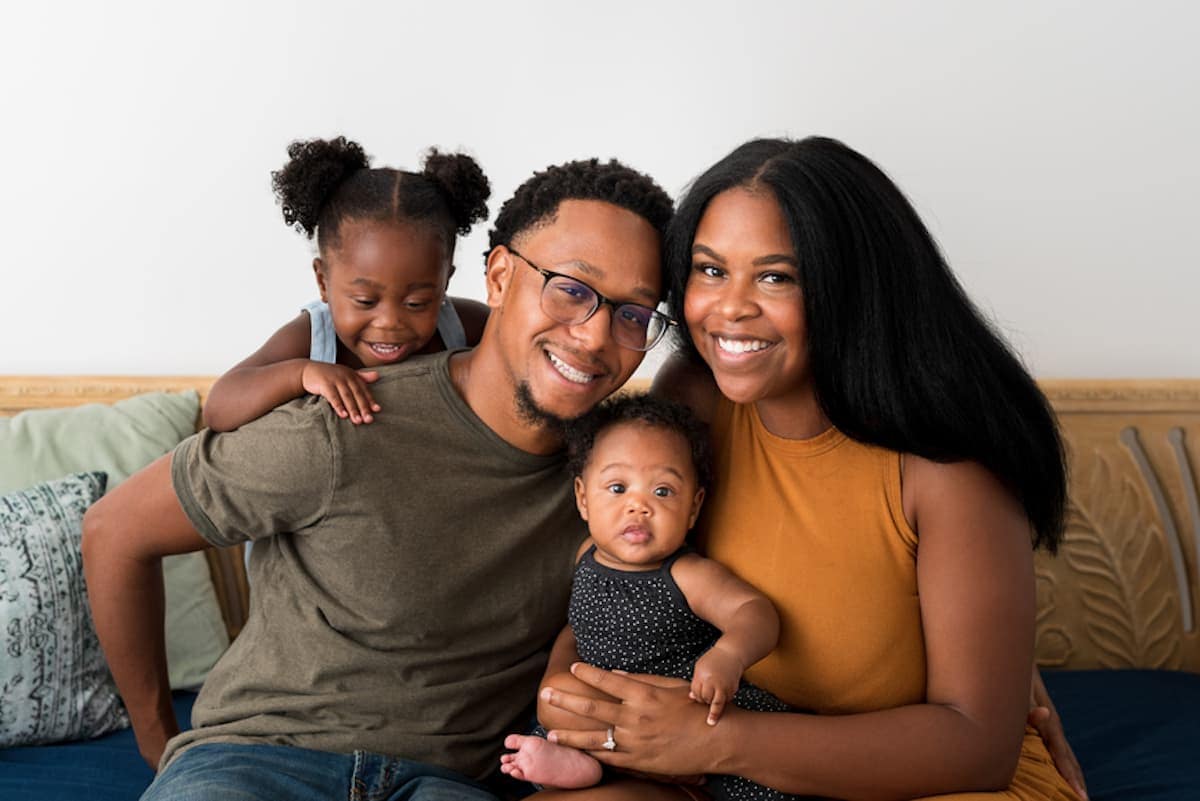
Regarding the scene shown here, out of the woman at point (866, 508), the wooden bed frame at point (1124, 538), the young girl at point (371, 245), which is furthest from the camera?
the wooden bed frame at point (1124, 538)

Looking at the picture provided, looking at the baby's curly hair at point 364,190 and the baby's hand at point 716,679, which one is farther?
the baby's curly hair at point 364,190

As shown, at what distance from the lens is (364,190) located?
2.59 meters

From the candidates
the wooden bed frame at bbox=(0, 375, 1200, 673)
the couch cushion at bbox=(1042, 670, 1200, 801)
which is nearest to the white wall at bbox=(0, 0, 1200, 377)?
the wooden bed frame at bbox=(0, 375, 1200, 673)

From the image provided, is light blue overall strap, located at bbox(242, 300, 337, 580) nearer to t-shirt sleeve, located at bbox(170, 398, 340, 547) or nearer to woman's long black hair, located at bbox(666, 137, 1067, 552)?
t-shirt sleeve, located at bbox(170, 398, 340, 547)

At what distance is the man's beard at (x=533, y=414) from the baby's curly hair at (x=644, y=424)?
0.9 inches

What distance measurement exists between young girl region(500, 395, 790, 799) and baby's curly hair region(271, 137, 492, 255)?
2.21 ft

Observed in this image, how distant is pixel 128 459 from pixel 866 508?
198 centimetres

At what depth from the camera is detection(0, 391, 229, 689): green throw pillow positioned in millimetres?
3113

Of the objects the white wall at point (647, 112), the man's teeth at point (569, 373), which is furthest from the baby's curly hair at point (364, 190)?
the white wall at point (647, 112)

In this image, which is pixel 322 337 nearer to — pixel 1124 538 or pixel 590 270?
pixel 590 270

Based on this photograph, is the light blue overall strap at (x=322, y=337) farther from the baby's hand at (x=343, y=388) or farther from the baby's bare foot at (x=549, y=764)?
the baby's bare foot at (x=549, y=764)

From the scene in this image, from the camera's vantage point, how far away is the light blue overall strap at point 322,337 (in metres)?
2.64

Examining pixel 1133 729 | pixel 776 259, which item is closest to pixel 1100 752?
pixel 1133 729

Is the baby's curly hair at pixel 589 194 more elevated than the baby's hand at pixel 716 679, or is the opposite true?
the baby's curly hair at pixel 589 194
